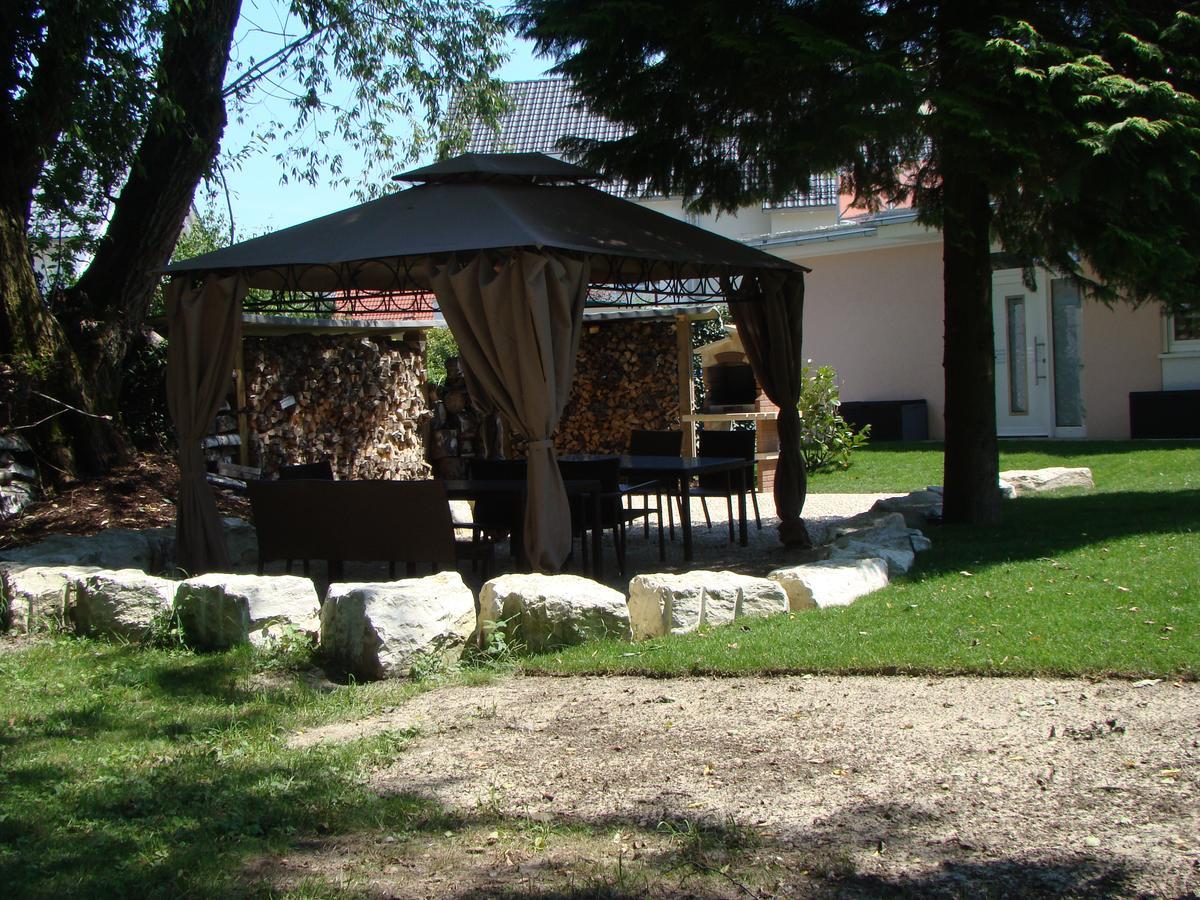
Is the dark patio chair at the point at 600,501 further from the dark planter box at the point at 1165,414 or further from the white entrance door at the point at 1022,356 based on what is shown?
the white entrance door at the point at 1022,356

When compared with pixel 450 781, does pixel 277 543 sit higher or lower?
higher

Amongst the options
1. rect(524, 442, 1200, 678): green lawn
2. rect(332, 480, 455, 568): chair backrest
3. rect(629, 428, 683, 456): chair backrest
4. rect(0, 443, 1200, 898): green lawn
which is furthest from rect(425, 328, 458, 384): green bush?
rect(0, 443, 1200, 898): green lawn

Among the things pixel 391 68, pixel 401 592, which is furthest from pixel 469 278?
pixel 391 68

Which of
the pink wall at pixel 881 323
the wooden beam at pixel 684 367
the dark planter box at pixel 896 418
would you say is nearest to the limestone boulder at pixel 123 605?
the wooden beam at pixel 684 367

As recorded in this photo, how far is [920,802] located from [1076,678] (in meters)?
1.45

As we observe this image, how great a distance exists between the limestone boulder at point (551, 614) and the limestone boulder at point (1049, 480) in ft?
20.6

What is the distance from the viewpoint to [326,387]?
1254 centimetres

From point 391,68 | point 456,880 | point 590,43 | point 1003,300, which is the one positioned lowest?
point 456,880

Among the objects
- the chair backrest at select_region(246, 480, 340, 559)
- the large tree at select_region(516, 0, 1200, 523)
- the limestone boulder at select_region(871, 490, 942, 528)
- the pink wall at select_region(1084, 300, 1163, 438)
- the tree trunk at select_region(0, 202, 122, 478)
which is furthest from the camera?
the pink wall at select_region(1084, 300, 1163, 438)

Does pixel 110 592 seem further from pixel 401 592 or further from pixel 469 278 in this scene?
pixel 469 278

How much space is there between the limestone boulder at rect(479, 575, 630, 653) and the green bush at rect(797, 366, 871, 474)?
8174 mm

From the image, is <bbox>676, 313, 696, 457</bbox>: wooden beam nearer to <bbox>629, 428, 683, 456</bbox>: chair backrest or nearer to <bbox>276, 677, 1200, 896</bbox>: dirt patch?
<bbox>629, 428, 683, 456</bbox>: chair backrest

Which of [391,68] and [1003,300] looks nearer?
[391,68]

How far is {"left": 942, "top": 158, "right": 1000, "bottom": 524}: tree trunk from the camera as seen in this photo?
872cm
